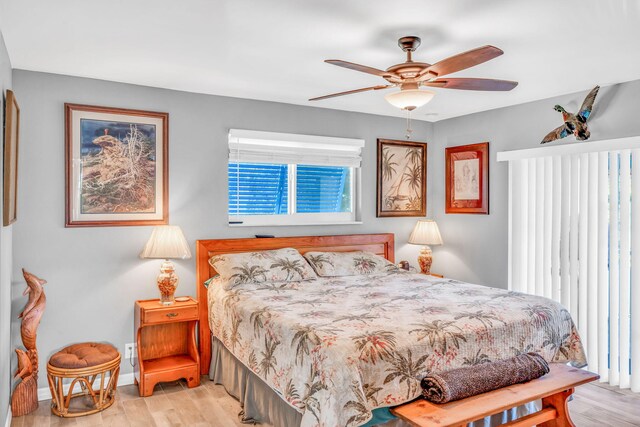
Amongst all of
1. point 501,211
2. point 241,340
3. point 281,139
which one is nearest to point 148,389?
point 241,340

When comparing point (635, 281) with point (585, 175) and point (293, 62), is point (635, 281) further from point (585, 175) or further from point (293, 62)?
point (293, 62)

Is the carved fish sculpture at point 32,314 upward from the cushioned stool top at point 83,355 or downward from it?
upward

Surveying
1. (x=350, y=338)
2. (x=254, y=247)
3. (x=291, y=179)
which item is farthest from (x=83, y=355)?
(x=291, y=179)

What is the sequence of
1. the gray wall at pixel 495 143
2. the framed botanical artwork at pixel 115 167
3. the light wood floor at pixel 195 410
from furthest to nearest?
the gray wall at pixel 495 143
the framed botanical artwork at pixel 115 167
the light wood floor at pixel 195 410

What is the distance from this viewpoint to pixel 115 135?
11.7 ft

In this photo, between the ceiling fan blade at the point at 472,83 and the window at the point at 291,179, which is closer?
the ceiling fan blade at the point at 472,83

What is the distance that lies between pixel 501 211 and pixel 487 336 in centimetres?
226

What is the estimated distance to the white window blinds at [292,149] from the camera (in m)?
4.11

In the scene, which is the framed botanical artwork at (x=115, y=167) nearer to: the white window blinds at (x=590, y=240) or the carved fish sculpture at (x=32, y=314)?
the carved fish sculpture at (x=32, y=314)

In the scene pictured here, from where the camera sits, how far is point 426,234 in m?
4.91

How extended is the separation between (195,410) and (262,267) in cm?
115

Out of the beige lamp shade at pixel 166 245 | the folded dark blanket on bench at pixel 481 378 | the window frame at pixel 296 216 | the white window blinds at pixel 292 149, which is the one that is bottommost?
the folded dark blanket on bench at pixel 481 378

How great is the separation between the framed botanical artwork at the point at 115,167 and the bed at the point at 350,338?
2.00 feet

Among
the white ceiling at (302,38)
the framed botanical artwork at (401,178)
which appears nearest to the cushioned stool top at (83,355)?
the white ceiling at (302,38)
